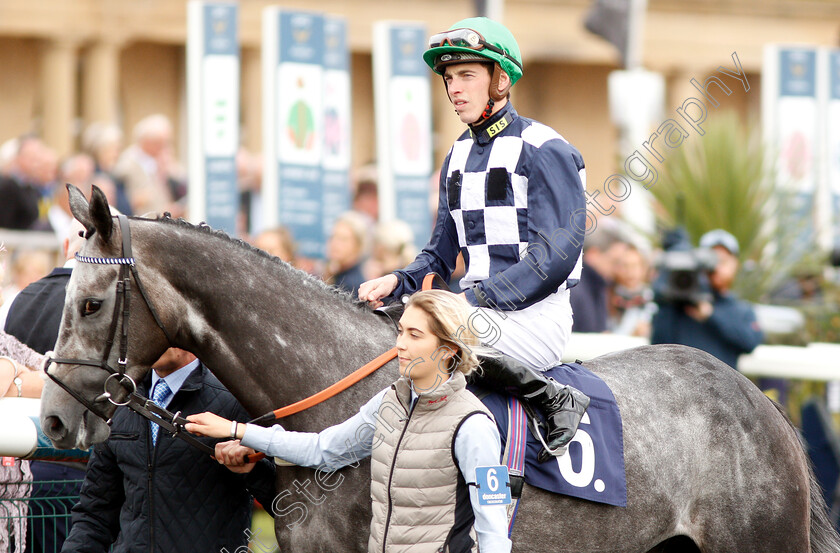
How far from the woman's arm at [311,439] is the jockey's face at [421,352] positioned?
23 centimetres

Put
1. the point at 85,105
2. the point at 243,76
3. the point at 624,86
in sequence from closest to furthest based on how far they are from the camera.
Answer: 1. the point at 624,86
2. the point at 85,105
3. the point at 243,76

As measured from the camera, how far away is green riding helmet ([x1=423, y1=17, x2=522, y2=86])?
137 inches

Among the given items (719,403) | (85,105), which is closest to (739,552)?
(719,403)

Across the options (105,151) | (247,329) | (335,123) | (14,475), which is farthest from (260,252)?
(105,151)

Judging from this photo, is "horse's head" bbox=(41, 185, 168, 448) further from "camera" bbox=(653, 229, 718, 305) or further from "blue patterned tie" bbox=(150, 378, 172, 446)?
"camera" bbox=(653, 229, 718, 305)

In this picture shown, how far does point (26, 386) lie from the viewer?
3.95m

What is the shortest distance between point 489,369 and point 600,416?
0.50 m

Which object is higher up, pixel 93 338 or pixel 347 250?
pixel 93 338

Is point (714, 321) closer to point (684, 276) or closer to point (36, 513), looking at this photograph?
point (684, 276)

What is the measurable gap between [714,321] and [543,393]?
3.57 metres

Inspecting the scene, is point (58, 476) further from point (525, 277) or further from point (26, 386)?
point (525, 277)

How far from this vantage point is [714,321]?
21.9ft

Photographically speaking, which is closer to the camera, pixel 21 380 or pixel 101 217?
pixel 101 217

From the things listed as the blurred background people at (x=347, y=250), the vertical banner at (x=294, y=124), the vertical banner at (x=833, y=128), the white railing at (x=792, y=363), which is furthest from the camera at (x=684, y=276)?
the vertical banner at (x=833, y=128)
